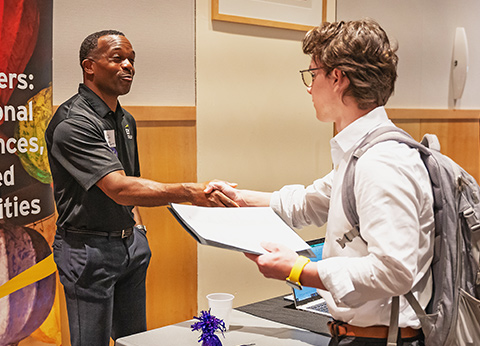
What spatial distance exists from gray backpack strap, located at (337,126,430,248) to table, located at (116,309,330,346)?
24.0 inches

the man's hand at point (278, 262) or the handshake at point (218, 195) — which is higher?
the handshake at point (218, 195)

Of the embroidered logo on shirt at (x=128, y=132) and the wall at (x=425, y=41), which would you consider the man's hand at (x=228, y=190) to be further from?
the wall at (x=425, y=41)

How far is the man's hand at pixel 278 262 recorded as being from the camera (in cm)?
135

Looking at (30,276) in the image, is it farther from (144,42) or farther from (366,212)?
(366,212)

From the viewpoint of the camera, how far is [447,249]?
1.35m

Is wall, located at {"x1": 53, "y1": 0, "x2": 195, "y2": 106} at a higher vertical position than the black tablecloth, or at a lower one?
higher

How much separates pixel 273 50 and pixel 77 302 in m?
2.19

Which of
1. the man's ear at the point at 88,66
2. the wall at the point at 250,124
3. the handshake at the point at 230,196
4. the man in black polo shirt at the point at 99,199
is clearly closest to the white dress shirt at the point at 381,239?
the handshake at the point at 230,196

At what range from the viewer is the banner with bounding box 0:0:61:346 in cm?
248

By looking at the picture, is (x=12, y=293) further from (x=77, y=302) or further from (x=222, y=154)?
(x=222, y=154)

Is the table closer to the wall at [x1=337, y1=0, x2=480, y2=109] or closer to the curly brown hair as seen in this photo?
the curly brown hair

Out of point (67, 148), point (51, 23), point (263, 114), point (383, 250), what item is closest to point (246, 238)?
point (383, 250)

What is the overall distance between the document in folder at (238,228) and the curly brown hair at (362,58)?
Answer: 1.36ft

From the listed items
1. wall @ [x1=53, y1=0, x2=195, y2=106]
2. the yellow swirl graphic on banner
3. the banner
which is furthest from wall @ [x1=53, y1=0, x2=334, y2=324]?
the yellow swirl graphic on banner
